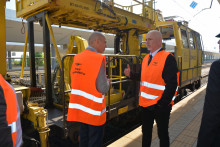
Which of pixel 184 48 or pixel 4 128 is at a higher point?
pixel 184 48

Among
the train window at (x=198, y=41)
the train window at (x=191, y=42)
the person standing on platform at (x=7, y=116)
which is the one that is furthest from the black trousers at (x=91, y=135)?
the train window at (x=198, y=41)

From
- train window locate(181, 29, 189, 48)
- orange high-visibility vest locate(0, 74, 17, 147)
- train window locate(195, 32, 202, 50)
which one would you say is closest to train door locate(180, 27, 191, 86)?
train window locate(181, 29, 189, 48)

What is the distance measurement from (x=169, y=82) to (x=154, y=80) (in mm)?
212

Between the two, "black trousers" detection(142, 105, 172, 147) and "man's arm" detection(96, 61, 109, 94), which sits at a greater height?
"man's arm" detection(96, 61, 109, 94)

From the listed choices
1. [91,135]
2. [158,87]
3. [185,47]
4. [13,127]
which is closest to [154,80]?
[158,87]

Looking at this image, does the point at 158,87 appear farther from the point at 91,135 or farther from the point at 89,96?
the point at 91,135

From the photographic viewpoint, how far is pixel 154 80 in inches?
91.4

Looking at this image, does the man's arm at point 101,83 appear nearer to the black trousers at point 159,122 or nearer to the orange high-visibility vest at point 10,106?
the black trousers at point 159,122

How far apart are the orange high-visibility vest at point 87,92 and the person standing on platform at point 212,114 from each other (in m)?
1.23

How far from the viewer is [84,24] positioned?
5113mm

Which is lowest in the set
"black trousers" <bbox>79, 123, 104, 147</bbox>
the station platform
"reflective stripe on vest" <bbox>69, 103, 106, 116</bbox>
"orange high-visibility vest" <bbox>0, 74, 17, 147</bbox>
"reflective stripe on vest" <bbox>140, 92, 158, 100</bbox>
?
the station platform

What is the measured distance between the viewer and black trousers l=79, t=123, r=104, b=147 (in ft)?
6.80

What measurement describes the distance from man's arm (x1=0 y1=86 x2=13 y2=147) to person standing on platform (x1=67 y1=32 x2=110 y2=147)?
115 cm

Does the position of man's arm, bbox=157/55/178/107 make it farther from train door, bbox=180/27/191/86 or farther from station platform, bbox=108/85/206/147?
train door, bbox=180/27/191/86
